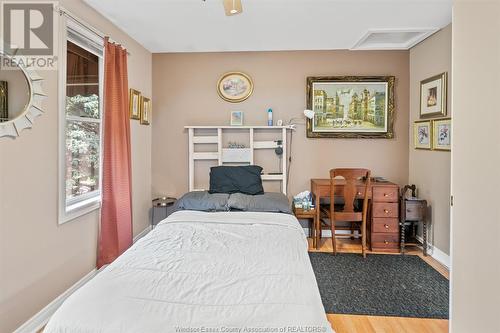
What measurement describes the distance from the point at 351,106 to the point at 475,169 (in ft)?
8.70

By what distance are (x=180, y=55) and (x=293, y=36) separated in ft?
5.30

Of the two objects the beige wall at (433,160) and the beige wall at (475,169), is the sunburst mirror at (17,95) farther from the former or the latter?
the beige wall at (433,160)

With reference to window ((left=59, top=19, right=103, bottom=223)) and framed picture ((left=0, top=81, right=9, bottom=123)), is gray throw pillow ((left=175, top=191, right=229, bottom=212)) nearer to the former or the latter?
window ((left=59, top=19, right=103, bottom=223))

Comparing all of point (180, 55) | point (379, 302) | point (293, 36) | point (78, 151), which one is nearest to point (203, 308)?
point (379, 302)

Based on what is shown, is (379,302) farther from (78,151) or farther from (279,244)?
(78,151)

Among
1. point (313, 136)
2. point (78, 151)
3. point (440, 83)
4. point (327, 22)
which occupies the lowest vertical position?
point (78, 151)

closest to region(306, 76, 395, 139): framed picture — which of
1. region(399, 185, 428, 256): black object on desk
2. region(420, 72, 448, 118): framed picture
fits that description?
region(420, 72, 448, 118): framed picture

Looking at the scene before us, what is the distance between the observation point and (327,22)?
331cm

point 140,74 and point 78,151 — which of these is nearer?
point 78,151

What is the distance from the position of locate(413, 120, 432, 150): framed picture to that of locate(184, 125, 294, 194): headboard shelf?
1543mm

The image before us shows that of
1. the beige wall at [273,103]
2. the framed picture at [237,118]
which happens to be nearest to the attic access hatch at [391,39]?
the beige wall at [273,103]

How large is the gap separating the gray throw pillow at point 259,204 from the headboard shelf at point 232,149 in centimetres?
69

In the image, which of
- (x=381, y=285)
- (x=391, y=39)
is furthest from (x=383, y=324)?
(x=391, y=39)

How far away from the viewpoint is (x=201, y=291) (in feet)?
5.13
